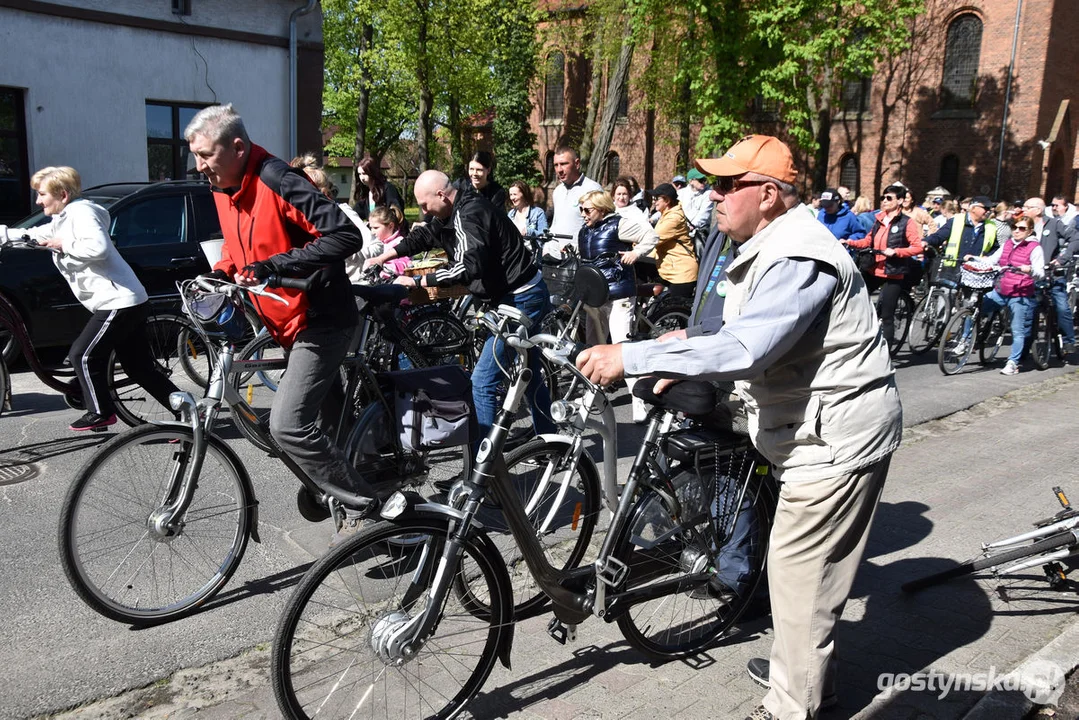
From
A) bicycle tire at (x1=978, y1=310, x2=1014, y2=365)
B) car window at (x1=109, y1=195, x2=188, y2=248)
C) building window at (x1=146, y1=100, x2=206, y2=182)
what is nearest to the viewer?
car window at (x1=109, y1=195, x2=188, y2=248)

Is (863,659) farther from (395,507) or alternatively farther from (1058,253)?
(1058,253)

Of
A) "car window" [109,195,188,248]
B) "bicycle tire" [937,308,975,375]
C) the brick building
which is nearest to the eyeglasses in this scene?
"car window" [109,195,188,248]

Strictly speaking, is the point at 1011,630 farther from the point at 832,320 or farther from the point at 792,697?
the point at 832,320

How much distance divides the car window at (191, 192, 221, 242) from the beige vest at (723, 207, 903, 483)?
8.02 m

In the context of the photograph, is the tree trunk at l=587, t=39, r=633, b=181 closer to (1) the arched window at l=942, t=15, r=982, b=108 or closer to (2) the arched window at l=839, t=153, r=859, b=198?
(2) the arched window at l=839, t=153, r=859, b=198

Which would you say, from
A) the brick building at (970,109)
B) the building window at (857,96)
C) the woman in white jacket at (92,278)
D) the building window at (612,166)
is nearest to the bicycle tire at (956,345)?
the woman in white jacket at (92,278)

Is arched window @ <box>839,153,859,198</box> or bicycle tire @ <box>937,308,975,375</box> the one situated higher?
arched window @ <box>839,153,859,198</box>

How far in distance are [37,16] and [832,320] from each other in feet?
49.7

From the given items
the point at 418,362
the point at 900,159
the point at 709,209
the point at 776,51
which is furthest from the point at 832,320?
the point at 900,159

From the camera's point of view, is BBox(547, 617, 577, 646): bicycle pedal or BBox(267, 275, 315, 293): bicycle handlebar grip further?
BBox(267, 275, 315, 293): bicycle handlebar grip

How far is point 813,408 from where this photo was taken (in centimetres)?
288

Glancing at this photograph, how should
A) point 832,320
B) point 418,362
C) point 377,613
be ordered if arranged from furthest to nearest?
point 418,362 → point 377,613 → point 832,320

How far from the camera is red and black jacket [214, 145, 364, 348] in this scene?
3854 millimetres

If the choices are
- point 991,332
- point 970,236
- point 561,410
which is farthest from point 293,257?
point 970,236
